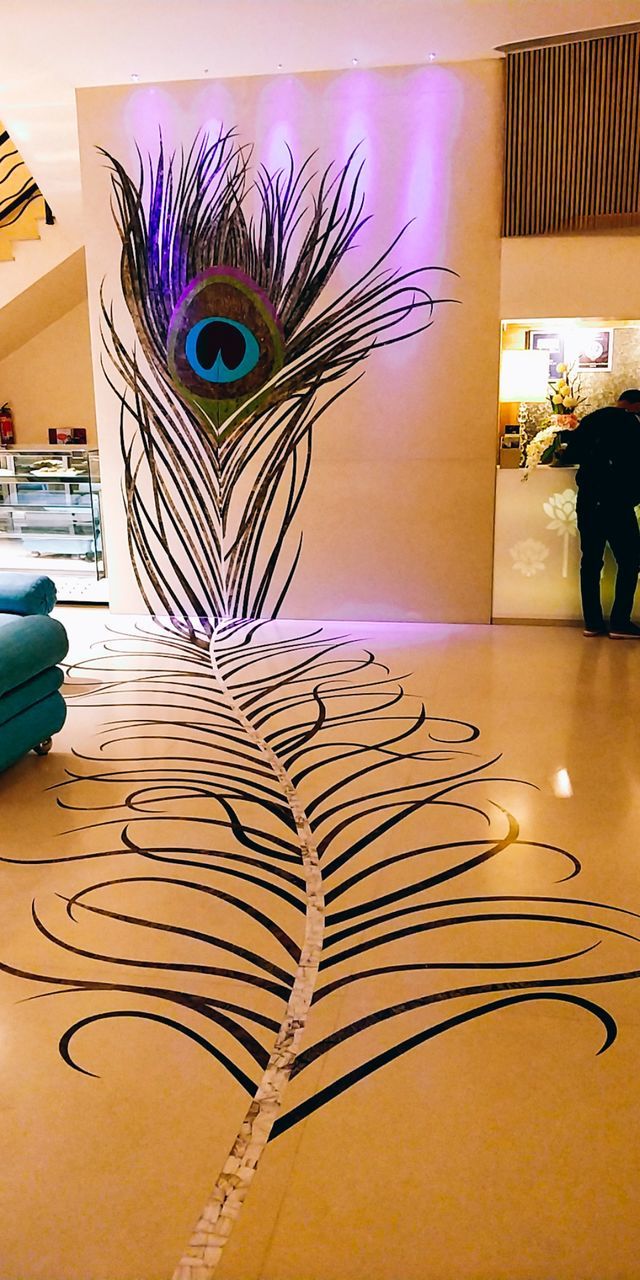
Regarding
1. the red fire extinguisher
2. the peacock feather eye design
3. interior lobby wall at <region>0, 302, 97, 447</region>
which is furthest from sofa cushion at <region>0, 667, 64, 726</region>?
the red fire extinguisher

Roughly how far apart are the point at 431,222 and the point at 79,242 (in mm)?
2930

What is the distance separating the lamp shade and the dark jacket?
49cm

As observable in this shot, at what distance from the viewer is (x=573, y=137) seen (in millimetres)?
6176

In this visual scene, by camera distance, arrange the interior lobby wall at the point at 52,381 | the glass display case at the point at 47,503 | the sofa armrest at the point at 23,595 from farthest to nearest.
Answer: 1. the interior lobby wall at the point at 52,381
2. the glass display case at the point at 47,503
3. the sofa armrest at the point at 23,595

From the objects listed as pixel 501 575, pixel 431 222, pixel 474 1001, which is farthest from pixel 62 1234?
pixel 431 222

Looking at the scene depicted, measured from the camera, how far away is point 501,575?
685 centimetres

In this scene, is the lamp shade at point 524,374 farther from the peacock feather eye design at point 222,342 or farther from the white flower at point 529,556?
the peacock feather eye design at point 222,342

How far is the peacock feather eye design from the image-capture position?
6734mm

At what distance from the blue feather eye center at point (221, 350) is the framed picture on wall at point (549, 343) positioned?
178 centimetres

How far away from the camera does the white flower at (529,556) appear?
6.78 m

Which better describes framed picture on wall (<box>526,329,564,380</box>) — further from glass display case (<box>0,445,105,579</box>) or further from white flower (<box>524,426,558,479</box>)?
glass display case (<box>0,445,105,579</box>)

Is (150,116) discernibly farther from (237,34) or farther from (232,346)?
(232,346)

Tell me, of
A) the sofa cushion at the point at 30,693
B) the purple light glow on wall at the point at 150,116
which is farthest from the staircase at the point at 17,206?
the sofa cushion at the point at 30,693

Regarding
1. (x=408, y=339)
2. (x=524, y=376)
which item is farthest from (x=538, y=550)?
(x=408, y=339)
